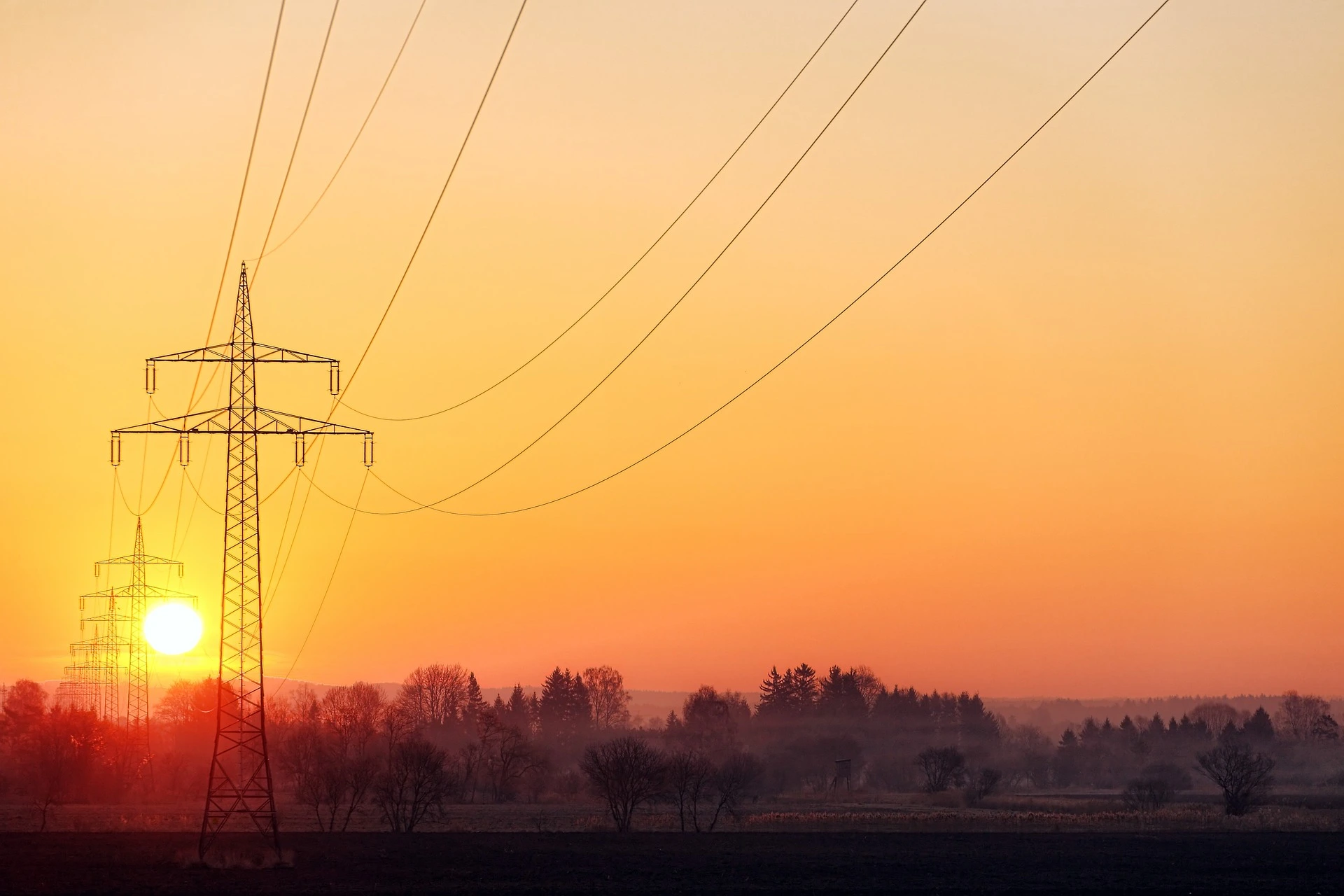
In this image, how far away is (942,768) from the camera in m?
132

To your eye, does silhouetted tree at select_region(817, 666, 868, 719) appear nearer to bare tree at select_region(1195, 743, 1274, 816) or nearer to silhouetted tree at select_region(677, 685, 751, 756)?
silhouetted tree at select_region(677, 685, 751, 756)

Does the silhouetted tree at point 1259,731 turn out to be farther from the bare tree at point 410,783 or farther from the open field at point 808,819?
the bare tree at point 410,783

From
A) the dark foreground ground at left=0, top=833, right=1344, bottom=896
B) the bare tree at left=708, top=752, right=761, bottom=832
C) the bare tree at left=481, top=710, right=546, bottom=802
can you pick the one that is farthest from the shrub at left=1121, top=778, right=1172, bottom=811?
the bare tree at left=481, top=710, right=546, bottom=802

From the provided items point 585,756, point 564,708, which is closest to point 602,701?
point 564,708

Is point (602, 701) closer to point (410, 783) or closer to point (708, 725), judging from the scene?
point (708, 725)

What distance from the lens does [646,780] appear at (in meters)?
77.5

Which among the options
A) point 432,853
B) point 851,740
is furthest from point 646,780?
point 851,740

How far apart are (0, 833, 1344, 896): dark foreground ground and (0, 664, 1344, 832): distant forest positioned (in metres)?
14.1

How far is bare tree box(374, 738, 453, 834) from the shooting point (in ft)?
243

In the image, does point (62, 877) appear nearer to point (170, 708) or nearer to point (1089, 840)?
point (1089, 840)

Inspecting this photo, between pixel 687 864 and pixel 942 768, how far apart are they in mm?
84202

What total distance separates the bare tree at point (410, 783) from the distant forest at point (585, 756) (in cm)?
14

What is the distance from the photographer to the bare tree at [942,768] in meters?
131

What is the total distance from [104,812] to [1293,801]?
87407mm
